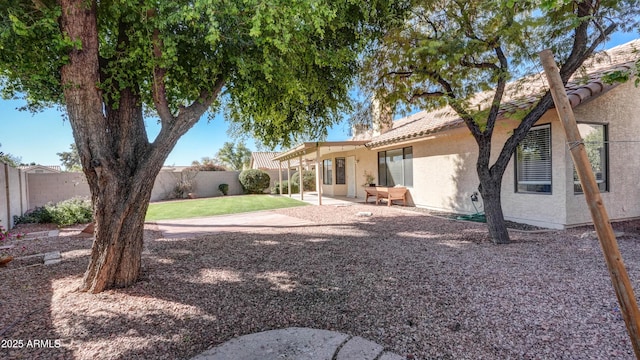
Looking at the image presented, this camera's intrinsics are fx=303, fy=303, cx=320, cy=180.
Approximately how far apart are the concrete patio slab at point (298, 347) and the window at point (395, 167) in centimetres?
1135

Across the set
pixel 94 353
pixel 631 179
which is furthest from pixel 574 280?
pixel 631 179

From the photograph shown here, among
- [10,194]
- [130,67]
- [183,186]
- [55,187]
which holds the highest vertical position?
[130,67]

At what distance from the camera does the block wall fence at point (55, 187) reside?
9752 mm

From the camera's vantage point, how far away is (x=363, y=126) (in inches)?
354

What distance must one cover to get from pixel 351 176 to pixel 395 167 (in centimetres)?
487

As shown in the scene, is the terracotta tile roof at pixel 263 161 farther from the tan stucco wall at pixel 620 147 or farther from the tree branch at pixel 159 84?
the tree branch at pixel 159 84

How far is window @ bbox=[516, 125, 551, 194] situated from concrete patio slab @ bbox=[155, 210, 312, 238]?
652 cm

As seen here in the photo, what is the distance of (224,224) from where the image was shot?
10.4 meters

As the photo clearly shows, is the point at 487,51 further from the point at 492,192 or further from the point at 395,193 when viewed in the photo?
the point at 395,193

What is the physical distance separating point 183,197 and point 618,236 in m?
23.8

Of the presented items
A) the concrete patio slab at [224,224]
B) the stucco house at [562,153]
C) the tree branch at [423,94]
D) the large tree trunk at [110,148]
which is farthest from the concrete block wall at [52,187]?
the stucco house at [562,153]

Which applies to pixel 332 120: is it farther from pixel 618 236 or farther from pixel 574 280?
pixel 618 236

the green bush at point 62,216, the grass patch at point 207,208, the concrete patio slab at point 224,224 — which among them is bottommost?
the concrete patio slab at point 224,224

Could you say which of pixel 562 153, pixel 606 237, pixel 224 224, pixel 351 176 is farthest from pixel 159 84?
pixel 351 176
